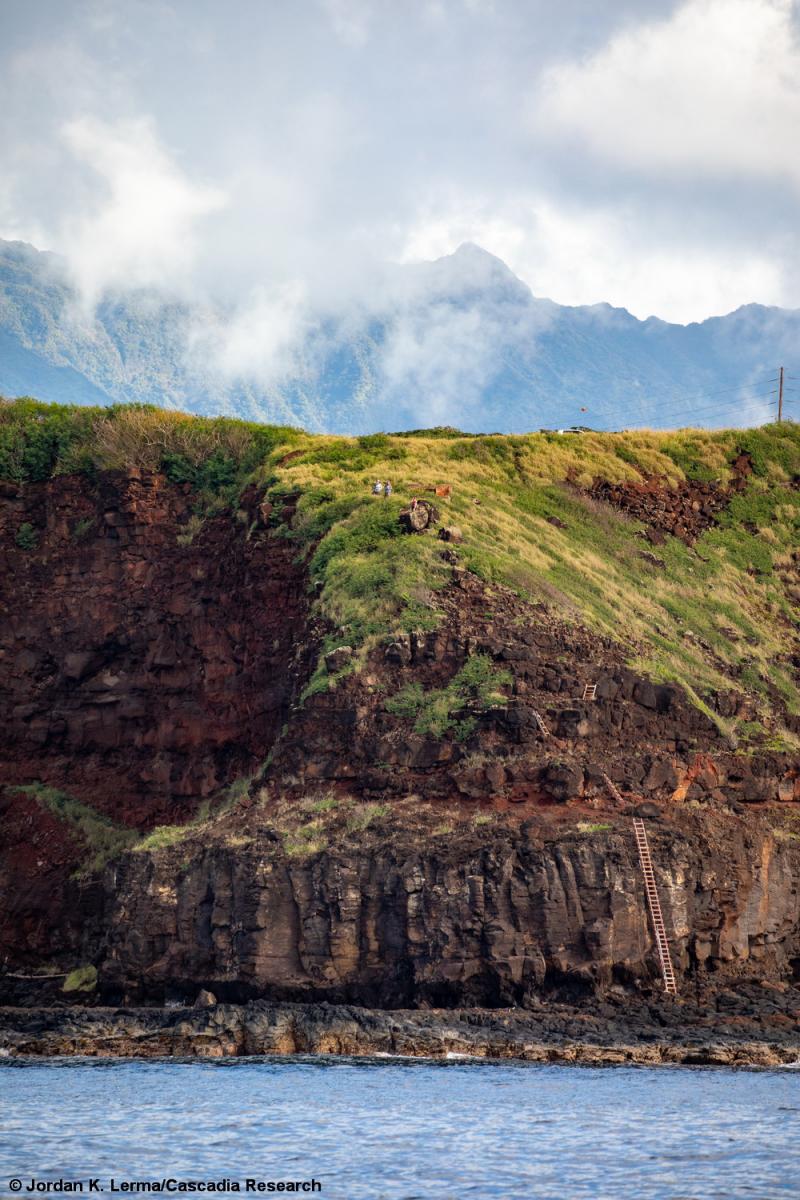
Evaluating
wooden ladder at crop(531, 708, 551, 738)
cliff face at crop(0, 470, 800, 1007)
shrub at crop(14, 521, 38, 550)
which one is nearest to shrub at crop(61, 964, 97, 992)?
cliff face at crop(0, 470, 800, 1007)

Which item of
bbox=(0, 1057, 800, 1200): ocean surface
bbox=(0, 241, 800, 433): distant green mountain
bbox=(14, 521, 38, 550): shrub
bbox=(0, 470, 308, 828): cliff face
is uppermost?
bbox=(0, 241, 800, 433): distant green mountain

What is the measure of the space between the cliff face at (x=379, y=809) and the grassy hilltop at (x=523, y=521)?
189 centimetres

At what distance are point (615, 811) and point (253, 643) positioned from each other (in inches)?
786

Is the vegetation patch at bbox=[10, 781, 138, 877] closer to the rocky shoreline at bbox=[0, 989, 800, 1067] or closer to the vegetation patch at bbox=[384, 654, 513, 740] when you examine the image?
the vegetation patch at bbox=[384, 654, 513, 740]

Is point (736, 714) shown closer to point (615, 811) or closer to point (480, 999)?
point (615, 811)

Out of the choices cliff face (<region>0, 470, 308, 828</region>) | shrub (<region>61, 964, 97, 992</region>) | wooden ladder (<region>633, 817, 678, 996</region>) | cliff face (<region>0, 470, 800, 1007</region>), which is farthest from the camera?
cliff face (<region>0, 470, 308, 828</region>)

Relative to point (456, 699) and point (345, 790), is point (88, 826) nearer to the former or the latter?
point (345, 790)

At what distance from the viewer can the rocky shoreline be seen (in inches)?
1812

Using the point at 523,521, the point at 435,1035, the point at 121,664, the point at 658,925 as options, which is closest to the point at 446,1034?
the point at 435,1035

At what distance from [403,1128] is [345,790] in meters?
20.8

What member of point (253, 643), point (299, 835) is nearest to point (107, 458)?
point (253, 643)

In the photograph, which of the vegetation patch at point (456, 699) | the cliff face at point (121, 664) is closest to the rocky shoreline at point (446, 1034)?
the vegetation patch at point (456, 699)

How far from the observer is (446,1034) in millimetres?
47062

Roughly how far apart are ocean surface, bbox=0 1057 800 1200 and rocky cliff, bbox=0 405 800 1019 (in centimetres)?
582
